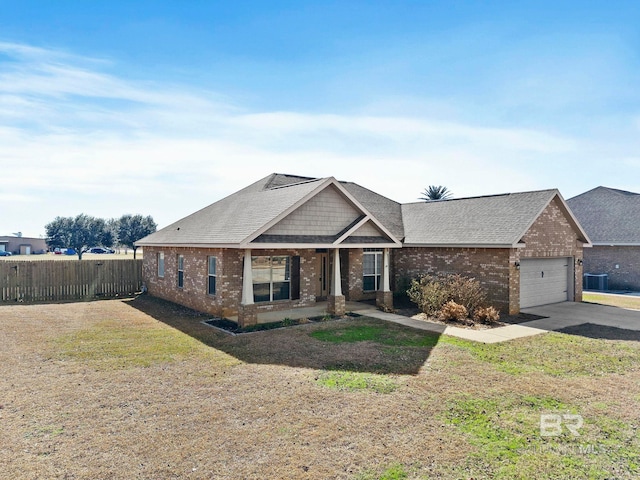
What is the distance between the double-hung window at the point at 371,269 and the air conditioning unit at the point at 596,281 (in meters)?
16.2

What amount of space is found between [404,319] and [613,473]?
386 inches

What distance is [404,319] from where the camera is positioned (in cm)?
1484

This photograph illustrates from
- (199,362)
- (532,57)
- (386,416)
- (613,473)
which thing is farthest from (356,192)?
(613,473)

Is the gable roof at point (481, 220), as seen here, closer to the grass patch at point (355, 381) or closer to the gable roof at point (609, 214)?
the gable roof at point (609, 214)

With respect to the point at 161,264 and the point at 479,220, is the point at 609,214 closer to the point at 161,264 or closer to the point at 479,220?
the point at 479,220

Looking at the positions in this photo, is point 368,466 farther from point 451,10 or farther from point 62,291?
point 62,291

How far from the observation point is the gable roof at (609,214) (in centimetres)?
2570

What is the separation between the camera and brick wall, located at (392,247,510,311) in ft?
52.0

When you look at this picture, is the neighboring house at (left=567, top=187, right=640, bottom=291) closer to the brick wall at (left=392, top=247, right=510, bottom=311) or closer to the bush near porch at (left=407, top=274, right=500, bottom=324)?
the brick wall at (left=392, top=247, right=510, bottom=311)

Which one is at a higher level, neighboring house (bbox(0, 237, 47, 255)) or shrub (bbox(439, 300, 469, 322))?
neighboring house (bbox(0, 237, 47, 255))

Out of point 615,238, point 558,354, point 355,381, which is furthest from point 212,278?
point 615,238

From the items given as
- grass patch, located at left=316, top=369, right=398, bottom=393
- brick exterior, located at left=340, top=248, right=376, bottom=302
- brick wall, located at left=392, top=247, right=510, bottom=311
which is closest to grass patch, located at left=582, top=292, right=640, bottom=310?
brick wall, located at left=392, top=247, right=510, bottom=311

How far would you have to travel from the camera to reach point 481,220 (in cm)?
1800

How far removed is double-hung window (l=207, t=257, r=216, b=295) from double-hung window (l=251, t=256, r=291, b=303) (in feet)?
4.86
